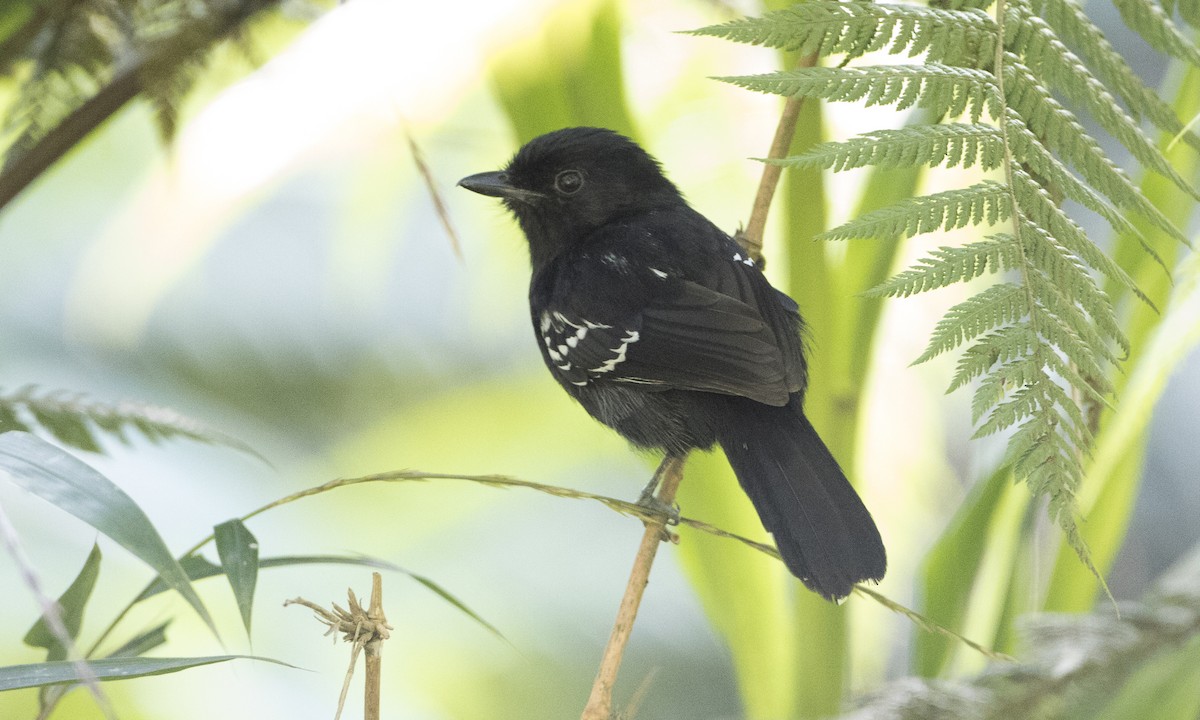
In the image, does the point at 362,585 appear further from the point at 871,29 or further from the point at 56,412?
the point at 871,29

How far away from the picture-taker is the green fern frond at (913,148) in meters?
0.84

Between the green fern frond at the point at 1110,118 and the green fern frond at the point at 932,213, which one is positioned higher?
the green fern frond at the point at 1110,118

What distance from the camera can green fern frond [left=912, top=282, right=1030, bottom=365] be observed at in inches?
34.0

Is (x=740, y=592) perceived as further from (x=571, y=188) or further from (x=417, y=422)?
(x=417, y=422)

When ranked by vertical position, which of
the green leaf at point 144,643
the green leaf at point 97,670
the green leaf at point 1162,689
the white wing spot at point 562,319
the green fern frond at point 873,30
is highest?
the green fern frond at point 873,30

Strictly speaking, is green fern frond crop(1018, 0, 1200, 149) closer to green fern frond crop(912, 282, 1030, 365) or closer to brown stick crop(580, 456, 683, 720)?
green fern frond crop(912, 282, 1030, 365)

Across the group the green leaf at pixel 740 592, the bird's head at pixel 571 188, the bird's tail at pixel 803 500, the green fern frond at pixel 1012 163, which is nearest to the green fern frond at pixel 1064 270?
the green fern frond at pixel 1012 163

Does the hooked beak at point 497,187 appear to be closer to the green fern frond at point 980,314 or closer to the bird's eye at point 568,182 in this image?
the bird's eye at point 568,182

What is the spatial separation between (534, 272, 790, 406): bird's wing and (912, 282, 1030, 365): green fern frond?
440mm

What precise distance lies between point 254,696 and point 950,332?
6.64ft

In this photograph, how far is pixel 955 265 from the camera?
862 mm

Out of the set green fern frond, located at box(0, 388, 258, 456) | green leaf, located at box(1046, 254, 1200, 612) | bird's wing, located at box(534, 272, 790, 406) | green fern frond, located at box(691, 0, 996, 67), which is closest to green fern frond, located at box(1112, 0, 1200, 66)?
green fern frond, located at box(691, 0, 996, 67)

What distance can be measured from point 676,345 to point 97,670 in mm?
849

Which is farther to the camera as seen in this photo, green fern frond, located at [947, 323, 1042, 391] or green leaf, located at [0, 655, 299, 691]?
green fern frond, located at [947, 323, 1042, 391]
